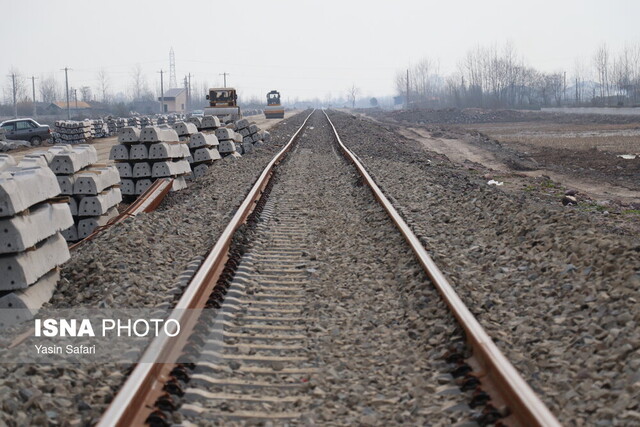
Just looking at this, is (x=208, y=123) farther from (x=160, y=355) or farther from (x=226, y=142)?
(x=160, y=355)

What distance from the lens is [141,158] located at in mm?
16531

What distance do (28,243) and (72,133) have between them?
42.7 m

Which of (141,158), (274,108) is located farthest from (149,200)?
(274,108)

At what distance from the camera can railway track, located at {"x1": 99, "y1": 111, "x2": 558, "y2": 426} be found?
4426mm

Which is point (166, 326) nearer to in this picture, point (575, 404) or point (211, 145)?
point (575, 404)

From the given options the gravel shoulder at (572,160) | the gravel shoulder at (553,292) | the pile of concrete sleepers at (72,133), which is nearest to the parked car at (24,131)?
the pile of concrete sleepers at (72,133)

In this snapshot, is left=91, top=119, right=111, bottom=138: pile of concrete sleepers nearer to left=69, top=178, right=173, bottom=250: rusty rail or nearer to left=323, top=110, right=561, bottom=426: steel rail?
left=69, top=178, right=173, bottom=250: rusty rail

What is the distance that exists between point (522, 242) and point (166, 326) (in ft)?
15.7

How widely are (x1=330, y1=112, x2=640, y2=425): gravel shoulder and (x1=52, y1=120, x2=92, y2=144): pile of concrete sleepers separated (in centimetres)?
4038

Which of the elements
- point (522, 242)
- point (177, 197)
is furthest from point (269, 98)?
point (522, 242)

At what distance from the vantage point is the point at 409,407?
4.60 metres

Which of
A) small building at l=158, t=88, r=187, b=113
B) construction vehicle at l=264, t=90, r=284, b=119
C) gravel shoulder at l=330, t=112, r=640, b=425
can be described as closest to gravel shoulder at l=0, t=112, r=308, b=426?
gravel shoulder at l=330, t=112, r=640, b=425

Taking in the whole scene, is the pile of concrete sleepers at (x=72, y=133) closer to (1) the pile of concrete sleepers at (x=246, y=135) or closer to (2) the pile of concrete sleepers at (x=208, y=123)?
(1) the pile of concrete sleepers at (x=246, y=135)

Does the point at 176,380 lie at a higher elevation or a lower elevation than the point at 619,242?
lower
